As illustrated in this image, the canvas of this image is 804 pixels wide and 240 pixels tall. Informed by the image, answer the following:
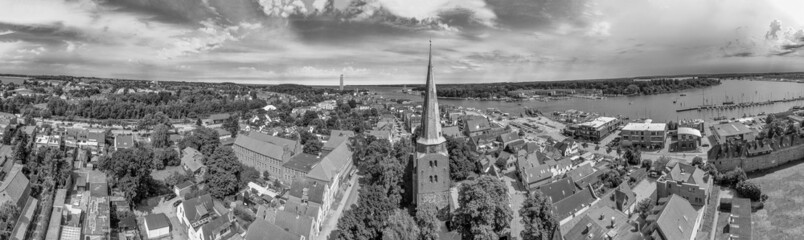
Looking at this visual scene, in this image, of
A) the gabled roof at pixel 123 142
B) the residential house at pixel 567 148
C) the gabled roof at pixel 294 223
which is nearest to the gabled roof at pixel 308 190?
the gabled roof at pixel 294 223

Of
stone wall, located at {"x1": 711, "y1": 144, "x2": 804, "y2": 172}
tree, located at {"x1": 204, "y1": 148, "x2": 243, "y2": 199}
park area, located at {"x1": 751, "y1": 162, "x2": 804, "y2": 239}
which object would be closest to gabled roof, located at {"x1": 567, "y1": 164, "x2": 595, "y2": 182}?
park area, located at {"x1": 751, "y1": 162, "x2": 804, "y2": 239}

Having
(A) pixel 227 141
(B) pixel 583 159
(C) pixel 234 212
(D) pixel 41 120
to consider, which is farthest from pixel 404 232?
(D) pixel 41 120

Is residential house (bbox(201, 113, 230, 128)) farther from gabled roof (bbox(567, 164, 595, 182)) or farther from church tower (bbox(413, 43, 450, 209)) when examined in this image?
church tower (bbox(413, 43, 450, 209))

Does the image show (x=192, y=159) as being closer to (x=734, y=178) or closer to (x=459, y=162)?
(x=459, y=162)

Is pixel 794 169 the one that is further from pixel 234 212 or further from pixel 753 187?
pixel 234 212

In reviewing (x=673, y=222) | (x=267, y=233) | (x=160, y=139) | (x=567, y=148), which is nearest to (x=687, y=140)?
(x=567, y=148)

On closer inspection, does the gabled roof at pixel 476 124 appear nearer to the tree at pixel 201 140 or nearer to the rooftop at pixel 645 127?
the rooftop at pixel 645 127
